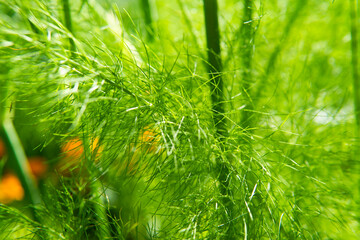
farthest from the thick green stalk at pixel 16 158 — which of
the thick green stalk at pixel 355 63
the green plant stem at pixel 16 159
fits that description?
the thick green stalk at pixel 355 63

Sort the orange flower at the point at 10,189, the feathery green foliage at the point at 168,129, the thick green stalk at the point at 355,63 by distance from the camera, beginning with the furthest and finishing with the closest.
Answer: the orange flower at the point at 10,189
the thick green stalk at the point at 355,63
the feathery green foliage at the point at 168,129

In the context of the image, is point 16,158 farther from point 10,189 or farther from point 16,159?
point 10,189

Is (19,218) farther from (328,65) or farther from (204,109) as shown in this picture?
(328,65)

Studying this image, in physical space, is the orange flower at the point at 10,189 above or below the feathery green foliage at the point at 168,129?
below

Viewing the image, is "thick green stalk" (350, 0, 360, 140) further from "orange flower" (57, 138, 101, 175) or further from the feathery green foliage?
"orange flower" (57, 138, 101, 175)

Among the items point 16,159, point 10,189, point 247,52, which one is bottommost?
point 10,189

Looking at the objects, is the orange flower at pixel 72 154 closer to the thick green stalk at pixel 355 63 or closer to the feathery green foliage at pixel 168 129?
the feathery green foliage at pixel 168 129

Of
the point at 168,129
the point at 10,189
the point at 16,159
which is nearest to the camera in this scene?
the point at 168,129

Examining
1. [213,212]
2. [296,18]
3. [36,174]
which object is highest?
[296,18]

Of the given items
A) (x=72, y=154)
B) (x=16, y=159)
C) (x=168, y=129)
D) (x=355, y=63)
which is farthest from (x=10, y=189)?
(x=355, y=63)

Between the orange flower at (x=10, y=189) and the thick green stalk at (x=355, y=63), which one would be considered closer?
the thick green stalk at (x=355, y=63)

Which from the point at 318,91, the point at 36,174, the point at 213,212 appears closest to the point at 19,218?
the point at 213,212
